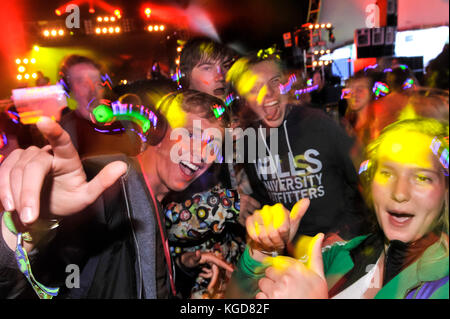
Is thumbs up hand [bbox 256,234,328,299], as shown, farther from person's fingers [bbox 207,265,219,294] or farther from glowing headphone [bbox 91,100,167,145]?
glowing headphone [bbox 91,100,167,145]

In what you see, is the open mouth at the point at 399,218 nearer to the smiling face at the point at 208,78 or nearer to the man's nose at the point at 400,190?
the man's nose at the point at 400,190

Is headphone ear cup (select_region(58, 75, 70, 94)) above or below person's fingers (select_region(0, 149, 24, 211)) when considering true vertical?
above

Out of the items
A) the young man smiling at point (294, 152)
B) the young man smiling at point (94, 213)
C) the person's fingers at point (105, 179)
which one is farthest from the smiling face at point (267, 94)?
the person's fingers at point (105, 179)

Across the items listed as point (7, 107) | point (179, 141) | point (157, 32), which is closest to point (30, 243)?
point (179, 141)

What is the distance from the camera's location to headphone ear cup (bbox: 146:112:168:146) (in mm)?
1098

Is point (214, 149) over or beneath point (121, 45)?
beneath

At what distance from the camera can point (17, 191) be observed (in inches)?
23.5

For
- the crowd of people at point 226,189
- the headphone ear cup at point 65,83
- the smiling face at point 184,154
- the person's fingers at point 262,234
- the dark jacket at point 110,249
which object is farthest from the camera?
the headphone ear cup at point 65,83

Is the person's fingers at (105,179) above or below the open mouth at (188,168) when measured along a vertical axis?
above

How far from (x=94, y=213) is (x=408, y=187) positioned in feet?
2.57

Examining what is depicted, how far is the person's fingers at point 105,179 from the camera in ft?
2.00

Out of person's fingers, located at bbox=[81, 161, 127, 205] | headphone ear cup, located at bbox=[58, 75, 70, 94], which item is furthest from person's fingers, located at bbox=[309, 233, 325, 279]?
headphone ear cup, located at bbox=[58, 75, 70, 94]

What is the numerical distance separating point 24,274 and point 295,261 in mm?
664
